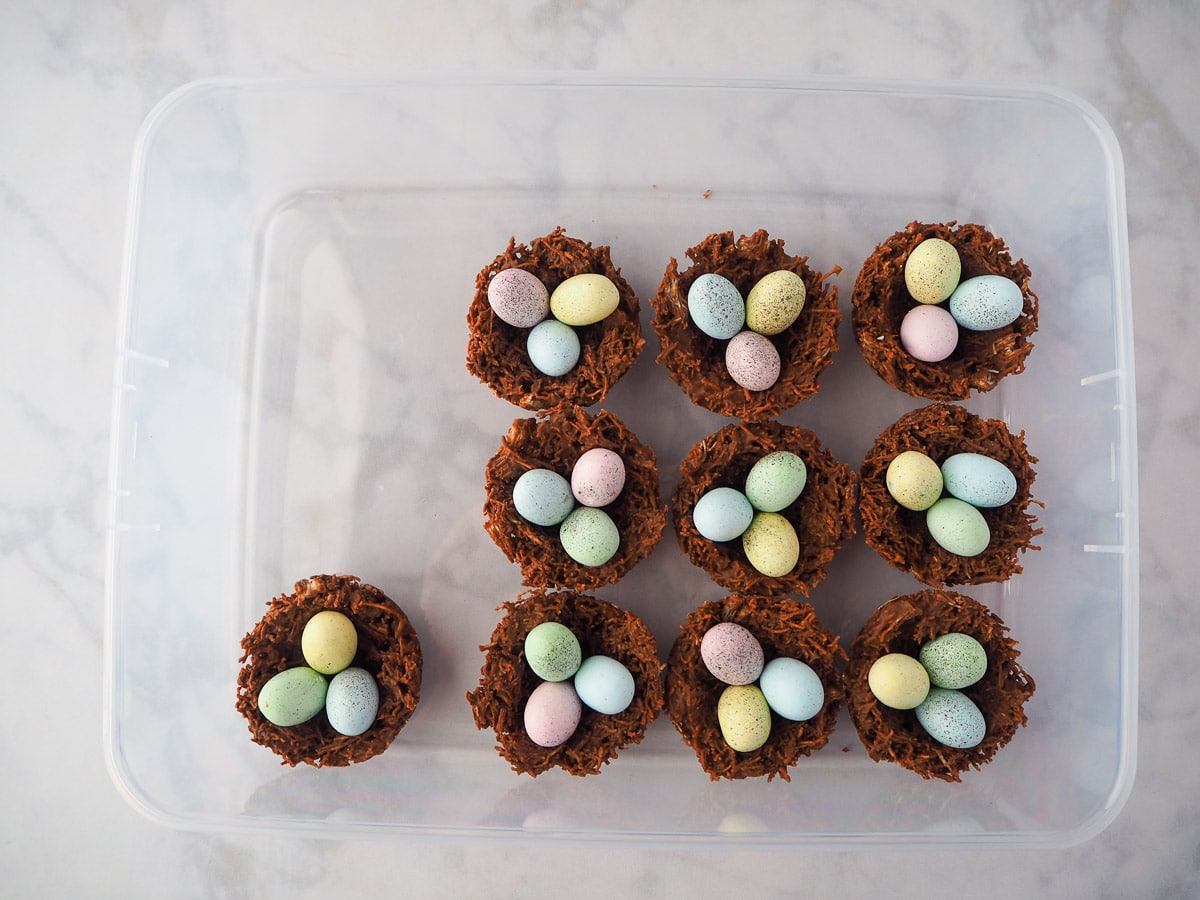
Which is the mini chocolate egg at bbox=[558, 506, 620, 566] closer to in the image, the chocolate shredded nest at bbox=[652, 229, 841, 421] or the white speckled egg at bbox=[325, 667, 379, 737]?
the chocolate shredded nest at bbox=[652, 229, 841, 421]

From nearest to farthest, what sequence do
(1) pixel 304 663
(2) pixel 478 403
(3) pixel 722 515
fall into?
(3) pixel 722 515 → (1) pixel 304 663 → (2) pixel 478 403

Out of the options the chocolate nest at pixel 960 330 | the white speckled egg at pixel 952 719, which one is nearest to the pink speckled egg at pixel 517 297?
the chocolate nest at pixel 960 330

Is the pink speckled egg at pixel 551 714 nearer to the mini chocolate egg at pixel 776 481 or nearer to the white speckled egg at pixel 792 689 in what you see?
the white speckled egg at pixel 792 689

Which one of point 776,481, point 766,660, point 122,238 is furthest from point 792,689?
point 122,238

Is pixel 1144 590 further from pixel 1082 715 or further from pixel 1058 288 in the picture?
pixel 1058 288

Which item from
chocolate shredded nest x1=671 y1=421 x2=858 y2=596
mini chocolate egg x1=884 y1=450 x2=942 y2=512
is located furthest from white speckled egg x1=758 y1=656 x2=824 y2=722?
mini chocolate egg x1=884 y1=450 x2=942 y2=512

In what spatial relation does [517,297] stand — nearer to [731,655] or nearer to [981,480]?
[731,655]
